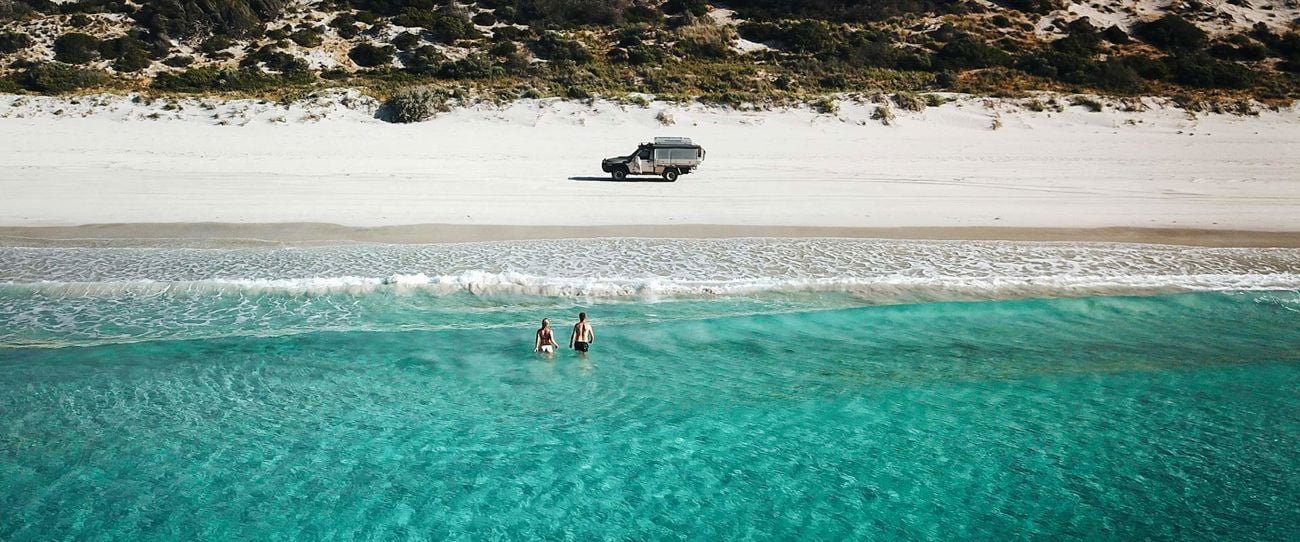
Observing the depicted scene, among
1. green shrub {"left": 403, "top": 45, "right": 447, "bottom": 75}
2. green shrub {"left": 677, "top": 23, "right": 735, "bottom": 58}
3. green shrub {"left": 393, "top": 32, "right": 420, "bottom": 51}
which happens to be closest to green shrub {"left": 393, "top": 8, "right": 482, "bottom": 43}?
green shrub {"left": 393, "top": 32, "right": 420, "bottom": 51}

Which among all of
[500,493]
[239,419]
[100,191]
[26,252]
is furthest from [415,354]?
[100,191]

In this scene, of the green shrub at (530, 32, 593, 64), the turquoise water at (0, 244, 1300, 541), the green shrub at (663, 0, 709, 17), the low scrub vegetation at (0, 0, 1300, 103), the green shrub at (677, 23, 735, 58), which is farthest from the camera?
the green shrub at (663, 0, 709, 17)

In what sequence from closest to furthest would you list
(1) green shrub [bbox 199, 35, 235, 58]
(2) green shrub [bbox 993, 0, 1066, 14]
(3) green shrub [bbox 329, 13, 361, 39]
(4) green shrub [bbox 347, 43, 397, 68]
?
(4) green shrub [bbox 347, 43, 397, 68]
(1) green shrub [bbox 199, 35, 235, 58]
(3) green shrub [bbox 329, 13, 361, 39]
(2) green shrub [bbox 993, 0, 1066, 14]

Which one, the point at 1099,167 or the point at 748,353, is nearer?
the point at 748,353

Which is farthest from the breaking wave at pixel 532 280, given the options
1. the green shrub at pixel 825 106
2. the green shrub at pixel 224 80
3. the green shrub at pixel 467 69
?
the green shrub at pixel 467 69

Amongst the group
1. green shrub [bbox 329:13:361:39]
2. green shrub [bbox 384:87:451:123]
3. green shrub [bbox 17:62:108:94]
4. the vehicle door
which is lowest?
the vehicle door

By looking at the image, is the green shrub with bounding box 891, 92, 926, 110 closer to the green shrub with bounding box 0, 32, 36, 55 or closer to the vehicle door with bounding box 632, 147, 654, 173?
the vehicle door with bounding box 632, 147, 654, 173

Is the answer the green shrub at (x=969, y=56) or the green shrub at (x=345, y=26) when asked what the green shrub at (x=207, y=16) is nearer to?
the green shrub at (x=345, y=26)

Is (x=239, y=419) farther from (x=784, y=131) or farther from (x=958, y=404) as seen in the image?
(x=784, y=131)
